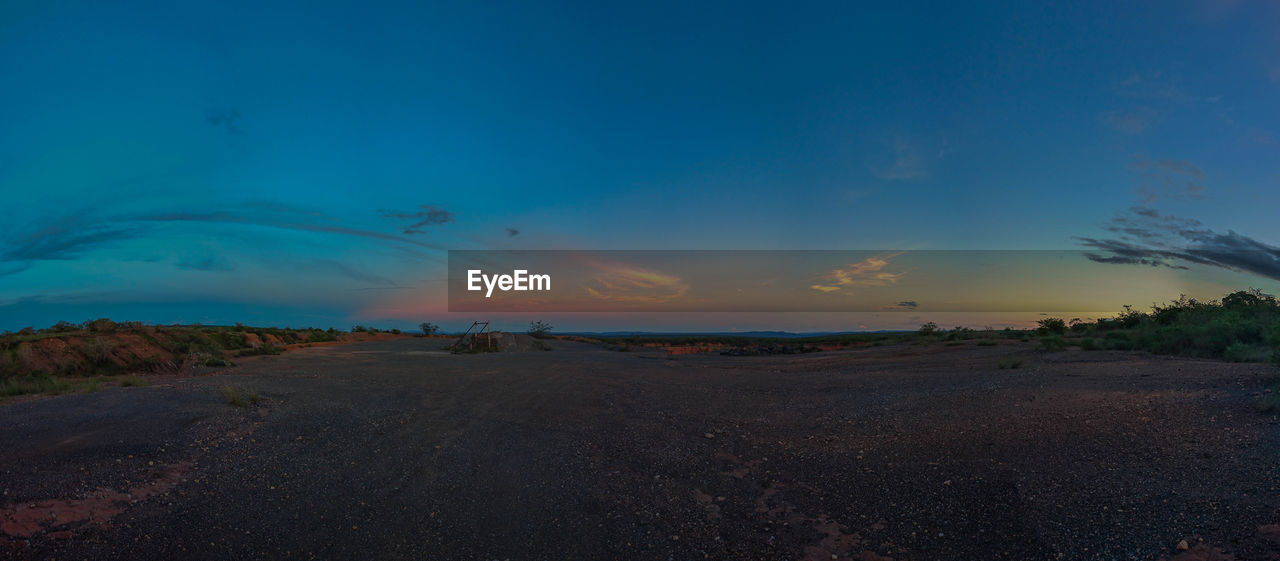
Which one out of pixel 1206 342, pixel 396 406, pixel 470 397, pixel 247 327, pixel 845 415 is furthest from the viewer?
pixel 247 327

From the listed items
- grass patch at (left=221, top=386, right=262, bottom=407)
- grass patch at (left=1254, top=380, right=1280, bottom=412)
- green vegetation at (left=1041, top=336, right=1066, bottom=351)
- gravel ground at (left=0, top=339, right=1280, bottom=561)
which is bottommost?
gravel ground at (left=0, top=339, right=1280, bottom=561)

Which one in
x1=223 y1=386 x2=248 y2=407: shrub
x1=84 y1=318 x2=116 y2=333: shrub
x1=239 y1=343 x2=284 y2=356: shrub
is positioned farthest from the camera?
x1=239 y1=343 x2=284 y2=356: shrub

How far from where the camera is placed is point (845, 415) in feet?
33.5

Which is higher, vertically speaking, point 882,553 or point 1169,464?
point 1169,464

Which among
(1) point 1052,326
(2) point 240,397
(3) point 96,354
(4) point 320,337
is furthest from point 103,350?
(1) point 1052,326

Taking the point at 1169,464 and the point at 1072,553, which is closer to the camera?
the point at 1072,553

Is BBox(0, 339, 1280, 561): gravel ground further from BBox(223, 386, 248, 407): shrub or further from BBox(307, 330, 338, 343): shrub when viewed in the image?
BBox(307, 330, 338, 343): shrub

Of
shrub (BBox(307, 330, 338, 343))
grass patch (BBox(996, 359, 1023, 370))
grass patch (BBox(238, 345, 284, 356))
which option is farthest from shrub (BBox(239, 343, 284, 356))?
grass patch (BBox(996, 359, 1023, 370))

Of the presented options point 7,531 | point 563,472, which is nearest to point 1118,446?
point 563,472

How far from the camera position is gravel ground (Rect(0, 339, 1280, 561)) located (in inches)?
200

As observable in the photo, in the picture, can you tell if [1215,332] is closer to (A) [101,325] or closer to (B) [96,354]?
(B) [96,354]

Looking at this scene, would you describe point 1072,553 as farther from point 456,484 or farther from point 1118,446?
point 456,484

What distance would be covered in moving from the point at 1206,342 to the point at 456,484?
66.7 ft

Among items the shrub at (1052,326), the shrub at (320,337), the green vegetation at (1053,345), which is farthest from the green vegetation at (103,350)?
the shrub at (1052,326)
